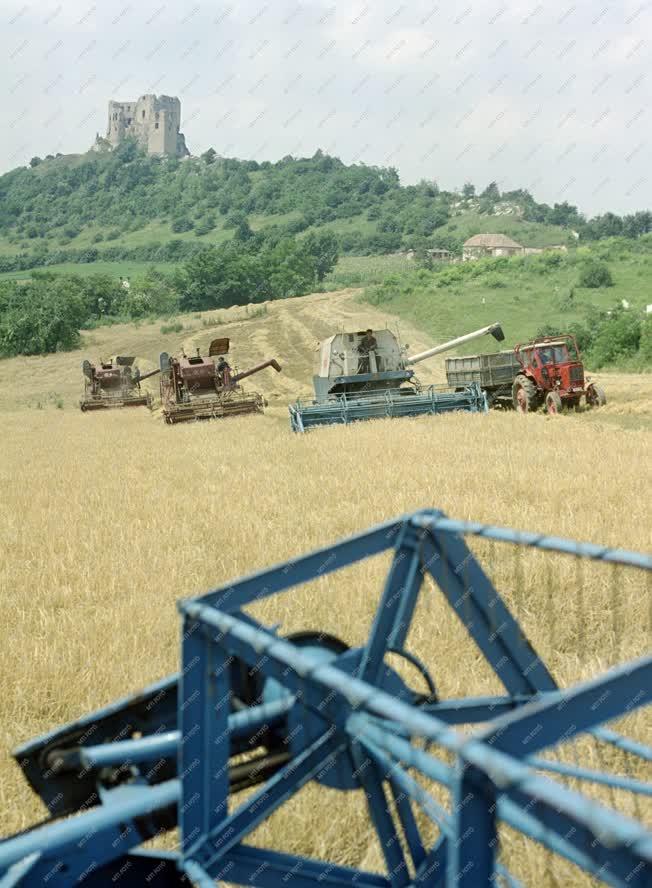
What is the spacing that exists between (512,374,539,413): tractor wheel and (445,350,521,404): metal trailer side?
637 millimetres

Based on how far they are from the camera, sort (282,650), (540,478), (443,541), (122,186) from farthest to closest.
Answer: (122,186) → (540,478) → (443,541) → (282,650)

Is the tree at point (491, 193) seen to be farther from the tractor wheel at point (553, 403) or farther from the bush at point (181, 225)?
the tractor wheel at point (553, 403)

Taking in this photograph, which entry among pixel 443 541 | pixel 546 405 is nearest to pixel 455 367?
pixel 546 405

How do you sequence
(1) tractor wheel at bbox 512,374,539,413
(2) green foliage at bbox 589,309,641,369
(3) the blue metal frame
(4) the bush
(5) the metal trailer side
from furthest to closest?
(4) the bush, (2) green foliage at bbox 589,309,641,369, (5) the metal trailer side, (1) tractor wheel at bbox 512,374,539,413, (3) the blue metal frame

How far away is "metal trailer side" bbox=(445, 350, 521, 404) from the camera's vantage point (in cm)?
2069

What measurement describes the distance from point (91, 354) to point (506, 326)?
2564 cm

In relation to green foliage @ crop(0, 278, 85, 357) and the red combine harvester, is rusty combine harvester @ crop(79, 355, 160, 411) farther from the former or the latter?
green foliage @ crop(0, 278, 85, 357)

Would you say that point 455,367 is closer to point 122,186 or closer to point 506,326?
point 506,326

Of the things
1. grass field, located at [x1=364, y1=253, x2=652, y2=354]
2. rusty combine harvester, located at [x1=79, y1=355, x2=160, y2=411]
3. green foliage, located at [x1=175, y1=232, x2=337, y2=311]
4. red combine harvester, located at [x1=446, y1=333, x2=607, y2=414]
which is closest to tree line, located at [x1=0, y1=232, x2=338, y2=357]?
green foliage, located at [x1=175, y1=232, x2=337, y2=311]

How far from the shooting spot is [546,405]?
62.8ft

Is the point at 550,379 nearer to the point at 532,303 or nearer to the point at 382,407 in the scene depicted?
the point at 382,407

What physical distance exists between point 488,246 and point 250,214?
55241 millimetres

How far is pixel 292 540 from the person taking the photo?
6.70m

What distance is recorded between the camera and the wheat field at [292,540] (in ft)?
12.7
